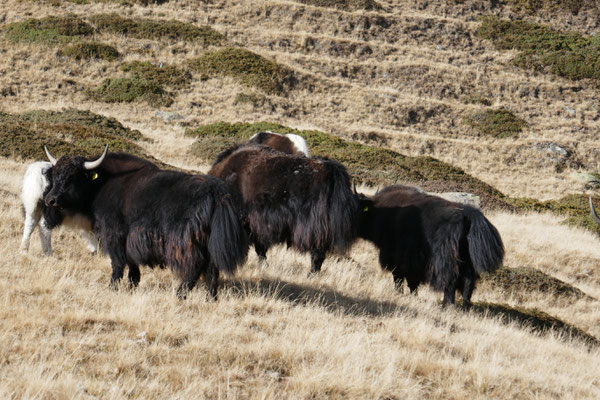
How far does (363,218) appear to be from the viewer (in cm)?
762

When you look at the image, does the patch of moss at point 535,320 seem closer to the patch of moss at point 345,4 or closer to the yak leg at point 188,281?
the yak leg at point 188,281

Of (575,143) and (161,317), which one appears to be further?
(575,143)

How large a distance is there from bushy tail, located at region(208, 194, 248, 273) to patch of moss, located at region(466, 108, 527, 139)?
86.2ft

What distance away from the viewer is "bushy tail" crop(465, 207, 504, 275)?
6.71m

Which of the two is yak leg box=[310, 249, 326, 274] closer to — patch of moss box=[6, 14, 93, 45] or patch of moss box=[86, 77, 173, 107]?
Answer: patch of moss box=[86, 77, 173, 107]

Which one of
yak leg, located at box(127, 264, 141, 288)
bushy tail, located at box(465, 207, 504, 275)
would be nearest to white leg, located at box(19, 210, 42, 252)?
yak leg, located at box(127, 264, 141, 288)

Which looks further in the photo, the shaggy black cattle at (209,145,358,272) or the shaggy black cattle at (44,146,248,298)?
the shaggy black cattle at (209,145,358,272)

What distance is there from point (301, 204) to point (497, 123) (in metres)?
25.8

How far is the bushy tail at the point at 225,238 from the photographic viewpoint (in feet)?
16.8

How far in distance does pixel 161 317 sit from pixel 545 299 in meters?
7.10

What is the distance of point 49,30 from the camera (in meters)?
29.7

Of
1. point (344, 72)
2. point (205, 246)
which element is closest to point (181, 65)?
point (344, 72)

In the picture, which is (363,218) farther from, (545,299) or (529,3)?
(529,3)

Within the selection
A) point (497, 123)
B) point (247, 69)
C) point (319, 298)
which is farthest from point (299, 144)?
point (497, 123)
